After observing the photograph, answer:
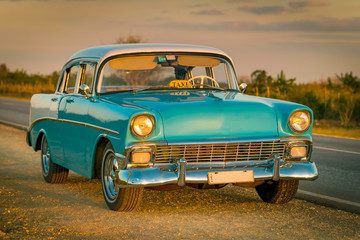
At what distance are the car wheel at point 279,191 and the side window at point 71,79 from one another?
2.88 metres

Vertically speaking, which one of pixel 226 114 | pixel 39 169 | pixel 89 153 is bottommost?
pixel 39 169

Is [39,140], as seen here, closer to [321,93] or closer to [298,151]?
[298,151]

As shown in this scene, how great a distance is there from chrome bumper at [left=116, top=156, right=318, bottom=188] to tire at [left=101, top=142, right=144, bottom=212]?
1.11 ft

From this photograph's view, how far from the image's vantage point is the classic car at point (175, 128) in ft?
18.9

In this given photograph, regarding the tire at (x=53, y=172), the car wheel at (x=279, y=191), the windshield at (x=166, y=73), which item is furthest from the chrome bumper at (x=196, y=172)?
the tire at (x=53, y=172)

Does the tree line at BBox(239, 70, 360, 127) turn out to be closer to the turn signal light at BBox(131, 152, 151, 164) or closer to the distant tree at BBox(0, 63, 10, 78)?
the turn signal light at BBox(131, 152, 151, 164)

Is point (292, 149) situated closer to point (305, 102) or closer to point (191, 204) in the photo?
point (191, 204)

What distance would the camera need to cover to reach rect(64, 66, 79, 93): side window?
7.98 metres

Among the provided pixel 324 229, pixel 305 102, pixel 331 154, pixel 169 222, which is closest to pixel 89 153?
pixel 169 222

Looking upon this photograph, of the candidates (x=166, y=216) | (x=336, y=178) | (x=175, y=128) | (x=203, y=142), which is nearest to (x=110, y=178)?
(x=166, y=216)

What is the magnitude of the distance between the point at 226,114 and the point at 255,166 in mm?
603

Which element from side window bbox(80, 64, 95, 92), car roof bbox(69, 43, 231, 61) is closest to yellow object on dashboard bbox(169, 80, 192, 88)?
car roof bbox(69, 43, 231, 61)

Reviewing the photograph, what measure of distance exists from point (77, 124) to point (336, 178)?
4.12 meters

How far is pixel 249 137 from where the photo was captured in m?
5.98
